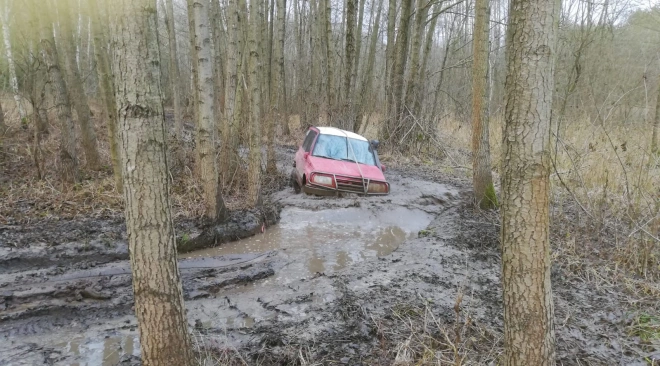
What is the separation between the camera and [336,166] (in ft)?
28.1

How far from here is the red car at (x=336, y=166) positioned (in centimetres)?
824

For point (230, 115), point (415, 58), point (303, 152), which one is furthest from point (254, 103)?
point (415, 58)

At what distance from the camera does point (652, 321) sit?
376 cm

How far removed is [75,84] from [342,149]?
5830mm

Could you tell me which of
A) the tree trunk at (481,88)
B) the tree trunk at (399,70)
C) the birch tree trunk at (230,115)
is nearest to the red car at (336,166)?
the birch tree trunk at (230,115)

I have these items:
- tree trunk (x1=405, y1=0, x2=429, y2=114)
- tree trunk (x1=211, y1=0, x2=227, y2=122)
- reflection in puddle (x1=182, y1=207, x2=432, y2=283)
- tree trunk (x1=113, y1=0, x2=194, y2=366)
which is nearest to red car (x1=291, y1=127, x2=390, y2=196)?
reflection in puddle (x1=182, y1=207, x2=432, y2=283)

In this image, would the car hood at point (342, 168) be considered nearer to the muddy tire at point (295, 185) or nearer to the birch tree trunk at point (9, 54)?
the muddy tire at point (295, 185)

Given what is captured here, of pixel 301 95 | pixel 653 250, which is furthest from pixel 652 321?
pixel 301 95

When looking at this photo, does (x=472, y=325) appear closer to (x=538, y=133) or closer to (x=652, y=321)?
(x=652, y=321)

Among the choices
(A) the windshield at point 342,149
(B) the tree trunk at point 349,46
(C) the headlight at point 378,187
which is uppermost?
(B) the tree trunk at point 349,46

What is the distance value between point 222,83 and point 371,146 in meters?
9.44

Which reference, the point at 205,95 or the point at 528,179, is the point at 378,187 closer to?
the point at 205,95

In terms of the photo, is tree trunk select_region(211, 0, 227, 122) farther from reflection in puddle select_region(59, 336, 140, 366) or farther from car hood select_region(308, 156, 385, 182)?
reflection in puddle select_region(59, 336, 140, 366)

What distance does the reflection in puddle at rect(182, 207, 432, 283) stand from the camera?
5734 mm
